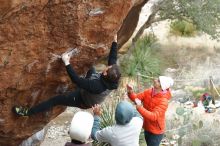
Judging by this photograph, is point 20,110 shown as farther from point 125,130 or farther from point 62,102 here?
point 125,130

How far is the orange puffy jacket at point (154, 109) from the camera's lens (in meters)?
7.07

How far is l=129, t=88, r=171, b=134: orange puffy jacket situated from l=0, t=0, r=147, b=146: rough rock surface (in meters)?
0.98

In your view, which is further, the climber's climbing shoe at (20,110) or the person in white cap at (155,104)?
the climber's climbing shoe at (20,110)

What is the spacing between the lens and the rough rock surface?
6859 millimetres

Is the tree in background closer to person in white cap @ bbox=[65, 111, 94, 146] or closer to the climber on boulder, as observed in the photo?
the climber on boulder

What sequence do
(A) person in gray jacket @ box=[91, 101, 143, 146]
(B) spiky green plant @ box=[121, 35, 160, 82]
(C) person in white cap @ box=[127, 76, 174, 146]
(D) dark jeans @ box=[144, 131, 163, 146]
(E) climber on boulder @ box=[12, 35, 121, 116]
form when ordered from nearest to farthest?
(A) person in gray jacket @ box=[91, 101, 143, 146]
(E) climber on boulder @ box=[12, 35, 121, 116]
(C) person in white cap @ box=[127, 76, 174, 146]
(D) dark jeans @ box=[144, 131, 163, 146]
(B) spiky green plant @ box=[121, 35, 160, 82]

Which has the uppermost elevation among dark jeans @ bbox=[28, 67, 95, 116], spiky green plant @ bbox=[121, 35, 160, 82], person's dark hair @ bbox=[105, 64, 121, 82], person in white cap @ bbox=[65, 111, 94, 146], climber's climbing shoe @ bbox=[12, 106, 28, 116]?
person's dark hair @ bbox=[105, 64, 121, 82]

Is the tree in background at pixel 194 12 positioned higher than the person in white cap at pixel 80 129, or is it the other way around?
the person in white cap at pixel 80 129

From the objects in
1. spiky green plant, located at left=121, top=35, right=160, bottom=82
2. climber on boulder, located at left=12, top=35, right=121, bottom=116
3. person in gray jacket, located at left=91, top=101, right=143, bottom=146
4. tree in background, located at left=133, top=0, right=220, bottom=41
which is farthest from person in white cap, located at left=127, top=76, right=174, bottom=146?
tree in background, located at left=133, top=0, right=220, bottom=41

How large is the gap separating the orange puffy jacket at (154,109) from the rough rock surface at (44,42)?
0.98 meters

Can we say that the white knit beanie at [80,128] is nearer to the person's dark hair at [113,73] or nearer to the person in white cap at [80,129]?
the person in white cap at [80,129]

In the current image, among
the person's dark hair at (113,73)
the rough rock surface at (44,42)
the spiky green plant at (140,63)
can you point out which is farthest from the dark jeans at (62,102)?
the spiky green plant at (140,63)

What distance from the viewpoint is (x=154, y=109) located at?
7168 millimetres

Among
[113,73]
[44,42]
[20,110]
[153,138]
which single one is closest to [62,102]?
[20,110]
